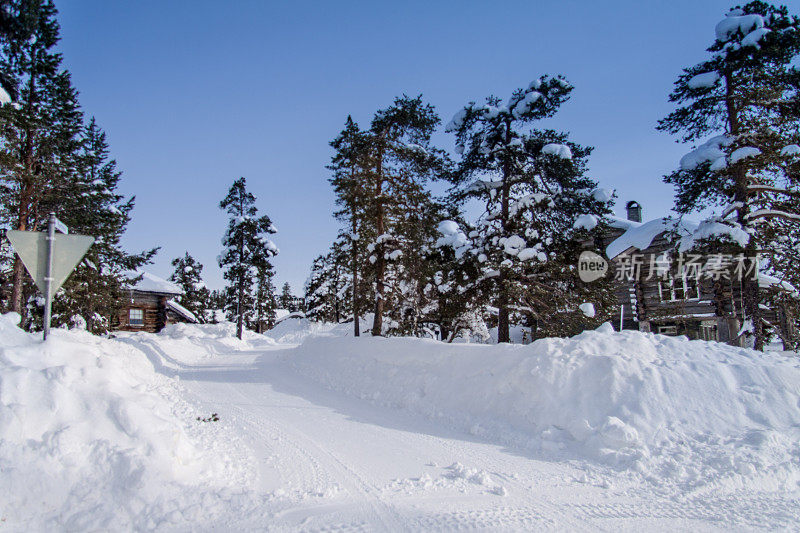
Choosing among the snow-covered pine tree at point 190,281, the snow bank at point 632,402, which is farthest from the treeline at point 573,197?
the snow-covered pine tree at point 190,281

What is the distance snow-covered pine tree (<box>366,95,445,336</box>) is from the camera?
59.0 ft

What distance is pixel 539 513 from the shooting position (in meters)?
4.25

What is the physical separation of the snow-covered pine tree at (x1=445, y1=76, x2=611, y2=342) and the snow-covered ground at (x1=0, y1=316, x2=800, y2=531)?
5078mm

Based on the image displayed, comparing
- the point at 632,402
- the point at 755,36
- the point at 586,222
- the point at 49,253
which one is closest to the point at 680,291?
the point at 586,222

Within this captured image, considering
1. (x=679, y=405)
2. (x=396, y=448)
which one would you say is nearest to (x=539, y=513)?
(x=396, y=448)

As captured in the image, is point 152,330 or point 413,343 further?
point 152,330

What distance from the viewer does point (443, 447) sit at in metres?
6.51

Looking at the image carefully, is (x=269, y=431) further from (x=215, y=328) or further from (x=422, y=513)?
(x=215, y=328)

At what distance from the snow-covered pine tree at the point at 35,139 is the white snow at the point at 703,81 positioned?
848 inches

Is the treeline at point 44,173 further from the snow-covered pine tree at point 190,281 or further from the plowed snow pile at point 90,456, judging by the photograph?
the snow-covered pine tree at point 190,281

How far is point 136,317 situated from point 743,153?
131ft

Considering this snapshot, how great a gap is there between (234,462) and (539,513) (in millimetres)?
3814

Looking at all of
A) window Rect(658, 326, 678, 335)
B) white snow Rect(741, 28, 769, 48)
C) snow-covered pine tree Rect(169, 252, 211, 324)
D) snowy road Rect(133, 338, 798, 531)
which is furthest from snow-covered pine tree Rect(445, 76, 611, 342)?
snow-covered pine tree Rect(169, 252, 211, 324)

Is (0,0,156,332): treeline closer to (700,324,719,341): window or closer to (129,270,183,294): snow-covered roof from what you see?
(129,270,183,294): snow-covered roof
